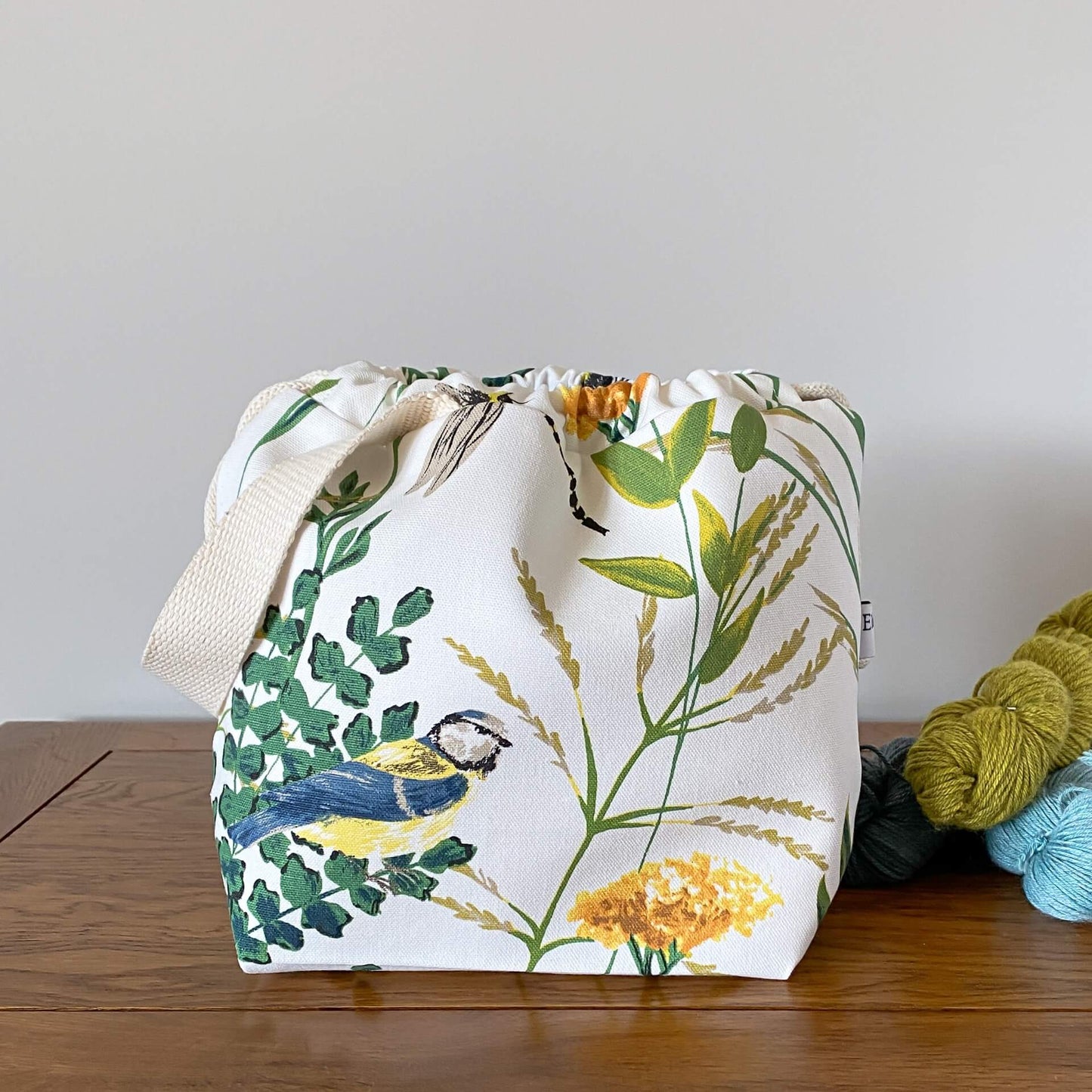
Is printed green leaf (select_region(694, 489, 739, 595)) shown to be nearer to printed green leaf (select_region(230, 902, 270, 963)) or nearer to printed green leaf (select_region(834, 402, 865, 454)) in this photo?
printed green leaf (select_region(834, 402, 865, 454))

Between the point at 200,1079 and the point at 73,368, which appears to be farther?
the point at 73,368

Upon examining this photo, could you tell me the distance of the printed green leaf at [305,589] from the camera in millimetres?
467

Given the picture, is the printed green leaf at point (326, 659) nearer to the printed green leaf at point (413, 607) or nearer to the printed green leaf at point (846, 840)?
the printed green leaf at point (413, 607)

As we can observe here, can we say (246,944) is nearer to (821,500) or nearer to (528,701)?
(528,701)

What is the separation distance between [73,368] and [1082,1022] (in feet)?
2.60

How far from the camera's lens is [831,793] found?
0.46 metres

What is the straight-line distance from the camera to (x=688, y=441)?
0.48 m

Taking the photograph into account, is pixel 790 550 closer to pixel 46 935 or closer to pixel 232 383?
pixel 46 935

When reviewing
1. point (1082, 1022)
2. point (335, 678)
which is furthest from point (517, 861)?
point (1082, 1022)

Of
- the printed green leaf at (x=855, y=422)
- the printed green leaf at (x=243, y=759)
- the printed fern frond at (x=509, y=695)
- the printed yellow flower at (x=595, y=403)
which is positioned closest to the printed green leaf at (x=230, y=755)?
the printed green leaf at (x=243, y=759)

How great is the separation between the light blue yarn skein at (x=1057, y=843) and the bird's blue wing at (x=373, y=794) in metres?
0.27

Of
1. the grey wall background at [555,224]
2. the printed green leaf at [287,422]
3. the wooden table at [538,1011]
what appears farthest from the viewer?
the grey wall background at [555,224]

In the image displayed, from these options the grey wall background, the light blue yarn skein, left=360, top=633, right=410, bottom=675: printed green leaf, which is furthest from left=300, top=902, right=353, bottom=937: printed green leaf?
the grey wall background

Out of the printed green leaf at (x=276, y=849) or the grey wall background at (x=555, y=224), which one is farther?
the grey wall background at (x=555, y=224)
